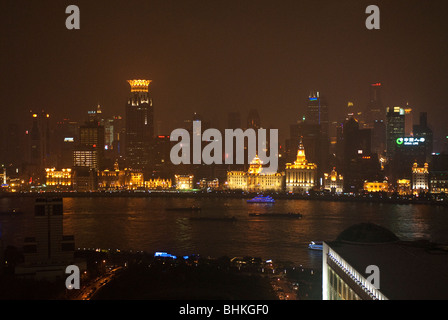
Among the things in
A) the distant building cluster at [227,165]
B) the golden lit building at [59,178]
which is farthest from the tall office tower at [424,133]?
the golden lit building at [59,178]

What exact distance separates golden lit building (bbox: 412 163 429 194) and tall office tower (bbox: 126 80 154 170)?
64.3 ft

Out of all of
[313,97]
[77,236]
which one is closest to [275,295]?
[77,236]

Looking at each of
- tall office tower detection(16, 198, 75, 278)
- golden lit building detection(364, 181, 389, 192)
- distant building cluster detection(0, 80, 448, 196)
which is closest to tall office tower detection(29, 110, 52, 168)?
distant building cluster detection(0, 80, 448, 196)

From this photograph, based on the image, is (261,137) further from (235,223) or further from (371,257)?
(371,257)

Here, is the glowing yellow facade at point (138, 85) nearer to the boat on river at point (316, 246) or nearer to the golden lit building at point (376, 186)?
the golden lit building at point (376, 186)

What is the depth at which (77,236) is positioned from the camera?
14117mm

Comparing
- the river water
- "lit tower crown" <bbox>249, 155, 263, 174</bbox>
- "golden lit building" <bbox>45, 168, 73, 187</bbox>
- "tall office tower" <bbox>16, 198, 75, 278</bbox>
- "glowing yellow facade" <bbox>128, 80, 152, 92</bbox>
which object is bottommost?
the river water

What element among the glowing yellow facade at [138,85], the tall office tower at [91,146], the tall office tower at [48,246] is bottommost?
the tall office tower at [48,246]

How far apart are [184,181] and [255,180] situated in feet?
14.9

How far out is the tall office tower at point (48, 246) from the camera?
952 cm

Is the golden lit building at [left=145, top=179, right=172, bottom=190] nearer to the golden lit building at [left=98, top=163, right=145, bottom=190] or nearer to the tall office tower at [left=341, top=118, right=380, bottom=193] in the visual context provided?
the golden lit building at [left=98, top=163, right=145, bottom=190]

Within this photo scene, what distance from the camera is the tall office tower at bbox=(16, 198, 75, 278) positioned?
952 centimetres

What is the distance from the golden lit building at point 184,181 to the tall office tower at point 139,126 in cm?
717
